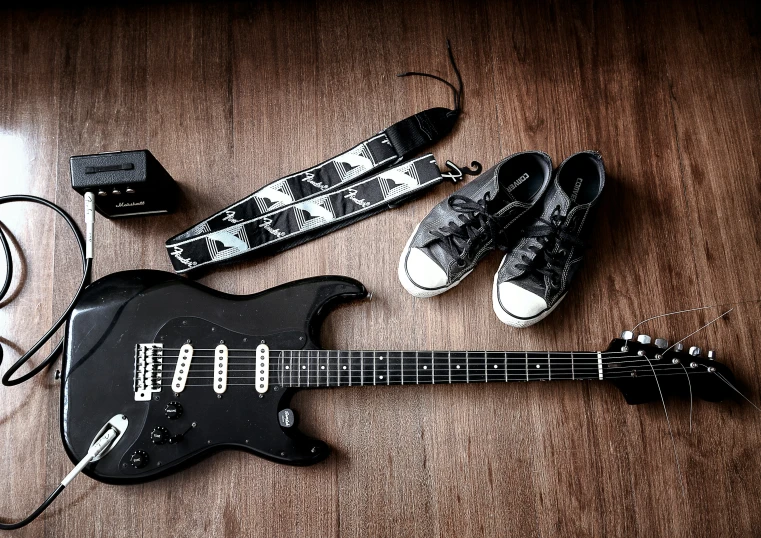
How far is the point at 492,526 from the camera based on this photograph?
3.64ft

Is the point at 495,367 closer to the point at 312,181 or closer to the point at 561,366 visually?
the point at 561,366

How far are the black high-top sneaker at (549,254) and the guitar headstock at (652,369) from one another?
0.17 meters

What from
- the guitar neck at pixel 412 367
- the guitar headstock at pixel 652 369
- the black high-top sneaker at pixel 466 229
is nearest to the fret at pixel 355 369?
the guitar neck at pixel 412 367

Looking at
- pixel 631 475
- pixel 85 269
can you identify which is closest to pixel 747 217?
pixel 631 475

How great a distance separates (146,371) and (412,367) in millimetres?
525

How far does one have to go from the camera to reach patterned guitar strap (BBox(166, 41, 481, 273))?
3.75 ft

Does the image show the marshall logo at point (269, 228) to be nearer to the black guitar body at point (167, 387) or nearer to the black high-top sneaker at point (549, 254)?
the black guitar body at point (167, 387)

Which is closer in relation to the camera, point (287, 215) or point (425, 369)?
point (425, 369)

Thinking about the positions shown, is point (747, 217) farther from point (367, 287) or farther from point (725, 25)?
point (367, 287)

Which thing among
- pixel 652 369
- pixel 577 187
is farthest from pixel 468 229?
pixel 652 369

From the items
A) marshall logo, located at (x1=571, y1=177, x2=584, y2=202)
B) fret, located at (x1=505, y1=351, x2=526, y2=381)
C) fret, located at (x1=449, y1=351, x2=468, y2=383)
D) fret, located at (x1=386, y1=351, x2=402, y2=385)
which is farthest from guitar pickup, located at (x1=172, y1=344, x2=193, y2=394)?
marshall logo, located at (x1=571, y1=177, x2=584, y2=202)

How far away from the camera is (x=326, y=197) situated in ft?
3.90

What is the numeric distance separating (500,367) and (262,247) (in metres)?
0.58

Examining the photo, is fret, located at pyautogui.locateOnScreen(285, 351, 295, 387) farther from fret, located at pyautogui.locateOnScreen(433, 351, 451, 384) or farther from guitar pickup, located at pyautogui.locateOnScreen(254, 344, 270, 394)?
fret, located at pyautogui.locateOnScreen(433, 351, 451, 384)
